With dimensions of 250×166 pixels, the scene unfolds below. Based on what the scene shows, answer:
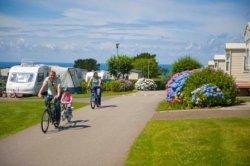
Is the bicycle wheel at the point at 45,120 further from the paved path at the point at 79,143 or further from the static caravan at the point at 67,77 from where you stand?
the static caravan at the point at 67,77

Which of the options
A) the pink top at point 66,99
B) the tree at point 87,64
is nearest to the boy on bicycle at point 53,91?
the pink top at point 66,99

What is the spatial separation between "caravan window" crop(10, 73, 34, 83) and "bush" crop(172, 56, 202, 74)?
52.1 feet

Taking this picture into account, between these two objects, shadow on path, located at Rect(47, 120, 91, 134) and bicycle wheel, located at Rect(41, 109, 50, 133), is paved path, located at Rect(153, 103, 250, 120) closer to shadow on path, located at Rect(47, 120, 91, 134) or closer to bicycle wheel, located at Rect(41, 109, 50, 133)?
shadow on path, located at Rect(47, 120, 91, 134)

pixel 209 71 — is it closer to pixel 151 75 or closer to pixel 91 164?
pixel 91 164

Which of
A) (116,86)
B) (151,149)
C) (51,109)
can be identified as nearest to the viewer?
(151,149)

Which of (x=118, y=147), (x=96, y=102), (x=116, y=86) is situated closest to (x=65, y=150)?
(x=118, y=147)

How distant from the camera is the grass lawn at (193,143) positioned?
9.09 meters

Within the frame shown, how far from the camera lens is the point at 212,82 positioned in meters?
17.9

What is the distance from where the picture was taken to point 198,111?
15562 mm

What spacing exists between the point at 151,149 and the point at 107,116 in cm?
617

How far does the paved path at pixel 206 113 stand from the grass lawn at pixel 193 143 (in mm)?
870

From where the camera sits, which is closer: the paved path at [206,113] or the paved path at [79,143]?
the paved path at [79,143]

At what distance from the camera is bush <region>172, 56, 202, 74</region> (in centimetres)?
4319

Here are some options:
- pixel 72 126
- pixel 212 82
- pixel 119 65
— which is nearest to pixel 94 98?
pixel 212 82
